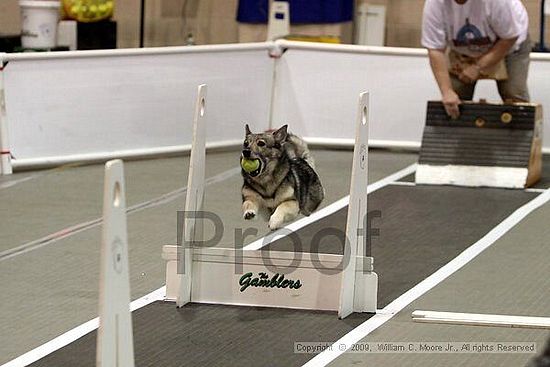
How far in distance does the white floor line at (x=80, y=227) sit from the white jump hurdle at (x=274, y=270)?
49.9 inches

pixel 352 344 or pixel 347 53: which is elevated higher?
pixel 347 53

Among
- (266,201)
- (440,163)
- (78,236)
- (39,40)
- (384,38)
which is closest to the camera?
(266,201)

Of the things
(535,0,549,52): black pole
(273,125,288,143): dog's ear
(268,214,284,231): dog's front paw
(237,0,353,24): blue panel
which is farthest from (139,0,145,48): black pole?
(268,214,284,231): dog's front paw

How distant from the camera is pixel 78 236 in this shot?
693 cm

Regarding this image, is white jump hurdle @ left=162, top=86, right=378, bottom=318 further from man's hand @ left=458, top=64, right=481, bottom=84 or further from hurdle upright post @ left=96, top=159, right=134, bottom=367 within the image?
man's hand @ left=458, top=64, right=481, bottom=84

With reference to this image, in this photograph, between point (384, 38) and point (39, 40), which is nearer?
point (39, 40)

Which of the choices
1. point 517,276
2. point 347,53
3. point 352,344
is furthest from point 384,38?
point 352,344

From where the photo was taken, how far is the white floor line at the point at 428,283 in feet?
16.1

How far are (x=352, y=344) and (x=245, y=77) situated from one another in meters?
5.15

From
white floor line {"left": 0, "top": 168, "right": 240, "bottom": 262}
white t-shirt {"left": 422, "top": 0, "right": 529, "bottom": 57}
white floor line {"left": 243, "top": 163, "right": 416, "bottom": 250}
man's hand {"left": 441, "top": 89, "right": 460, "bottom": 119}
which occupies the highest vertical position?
white t-shirt {"left": 422, "top": 0, "right": 529, "bottom": 57}

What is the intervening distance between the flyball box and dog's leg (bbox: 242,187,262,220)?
3.36m

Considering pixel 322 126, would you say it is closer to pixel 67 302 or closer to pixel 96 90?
pixel 96 90

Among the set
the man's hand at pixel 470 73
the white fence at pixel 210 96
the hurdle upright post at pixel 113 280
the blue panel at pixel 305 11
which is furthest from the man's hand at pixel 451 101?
A: the hurdle upright post at pixel 113 280

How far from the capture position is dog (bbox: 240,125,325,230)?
5250 millimetres
